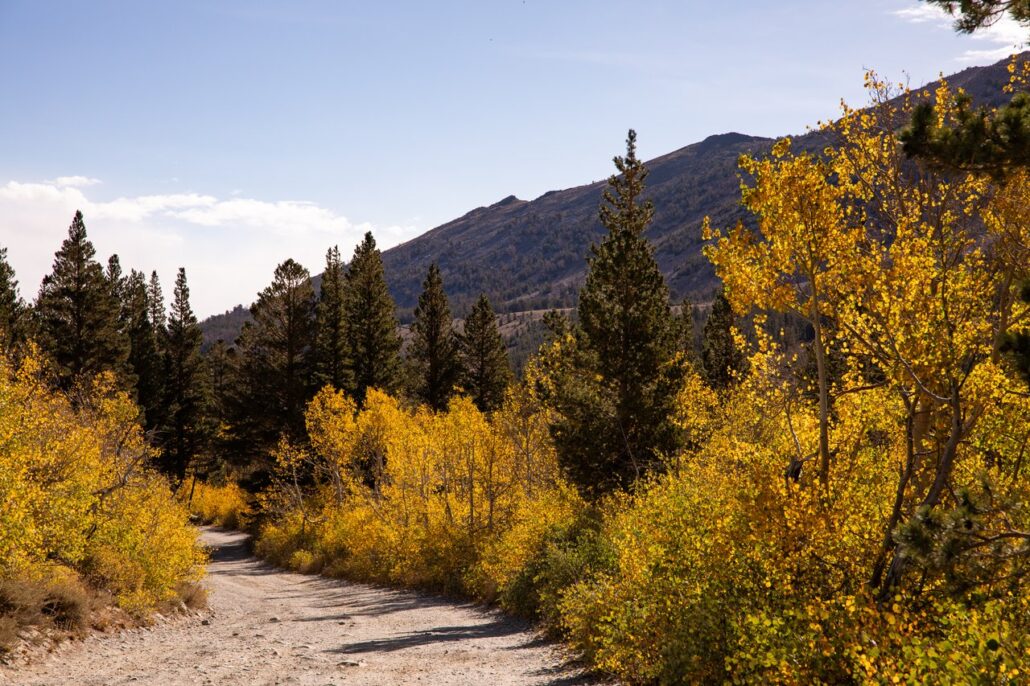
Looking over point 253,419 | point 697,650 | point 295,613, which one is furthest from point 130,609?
point 253,419

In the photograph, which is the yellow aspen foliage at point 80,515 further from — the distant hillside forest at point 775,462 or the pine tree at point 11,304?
the pine tree at point 11,304

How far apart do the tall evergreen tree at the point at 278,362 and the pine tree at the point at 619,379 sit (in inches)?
985

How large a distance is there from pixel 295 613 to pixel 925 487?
752 inches

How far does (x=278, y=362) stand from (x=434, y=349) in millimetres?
11087

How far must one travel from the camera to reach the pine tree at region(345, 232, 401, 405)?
48.3 m

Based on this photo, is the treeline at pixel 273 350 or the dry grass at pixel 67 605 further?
the treeline at pixel 273 350

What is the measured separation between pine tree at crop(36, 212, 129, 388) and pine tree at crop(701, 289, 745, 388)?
3872 centimetres

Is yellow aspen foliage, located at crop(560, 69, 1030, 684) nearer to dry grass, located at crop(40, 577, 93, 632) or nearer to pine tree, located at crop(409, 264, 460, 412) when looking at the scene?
dry grass, located at crop(40, 577, 93, 632)

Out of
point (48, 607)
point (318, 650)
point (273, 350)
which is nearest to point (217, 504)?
point (273, 350)

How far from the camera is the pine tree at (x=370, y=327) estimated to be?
48281 mm

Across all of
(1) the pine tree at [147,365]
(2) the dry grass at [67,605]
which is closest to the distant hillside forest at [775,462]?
(2) the dry grass at [67,605]

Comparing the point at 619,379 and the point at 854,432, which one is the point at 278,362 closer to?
the point at 619,379

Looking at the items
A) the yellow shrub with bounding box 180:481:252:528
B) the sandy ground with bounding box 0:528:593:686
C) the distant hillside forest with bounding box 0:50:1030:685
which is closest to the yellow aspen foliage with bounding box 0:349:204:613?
the distant hillside forest with bounding box 0:50:1030:685

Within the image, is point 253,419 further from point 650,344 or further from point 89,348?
point 650,344
